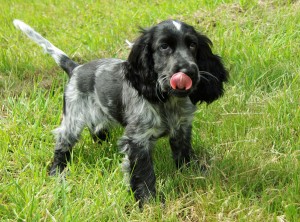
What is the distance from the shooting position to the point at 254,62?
16.3 ft

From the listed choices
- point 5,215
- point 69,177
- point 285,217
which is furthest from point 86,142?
point 285,217

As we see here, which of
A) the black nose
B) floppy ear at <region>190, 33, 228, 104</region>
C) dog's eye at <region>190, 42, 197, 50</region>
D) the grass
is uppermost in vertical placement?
dog's eye at <region>190, 42, 197, 50</region>

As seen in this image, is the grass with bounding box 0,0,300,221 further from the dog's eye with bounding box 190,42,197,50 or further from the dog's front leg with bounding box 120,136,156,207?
the dog's eye with bounding box 190,42,197,50

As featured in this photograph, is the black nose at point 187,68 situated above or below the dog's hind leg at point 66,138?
above

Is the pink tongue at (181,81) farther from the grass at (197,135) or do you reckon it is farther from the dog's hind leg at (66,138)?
the dog's hind leg at (66,138)

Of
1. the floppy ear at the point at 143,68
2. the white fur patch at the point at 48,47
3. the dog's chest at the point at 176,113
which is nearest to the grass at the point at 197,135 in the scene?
the dog's chest at the point at 176,113

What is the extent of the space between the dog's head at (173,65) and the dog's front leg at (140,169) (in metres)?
0.35

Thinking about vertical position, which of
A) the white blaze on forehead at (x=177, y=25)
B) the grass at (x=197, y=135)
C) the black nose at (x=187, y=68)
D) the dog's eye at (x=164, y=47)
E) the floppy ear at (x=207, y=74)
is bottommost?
the grass at (x=197, y=135)

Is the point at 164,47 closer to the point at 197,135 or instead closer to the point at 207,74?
the point at 207,74

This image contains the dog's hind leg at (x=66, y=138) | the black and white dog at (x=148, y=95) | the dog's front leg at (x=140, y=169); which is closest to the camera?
the black and white dog at (x=148, y=95)

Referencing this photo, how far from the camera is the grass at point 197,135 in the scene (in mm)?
3193

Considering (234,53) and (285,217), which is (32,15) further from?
(285,217)

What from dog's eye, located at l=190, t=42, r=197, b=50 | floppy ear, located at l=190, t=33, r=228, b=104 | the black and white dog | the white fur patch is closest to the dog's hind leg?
the black and white dog

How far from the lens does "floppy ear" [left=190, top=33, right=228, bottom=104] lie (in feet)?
12.1
